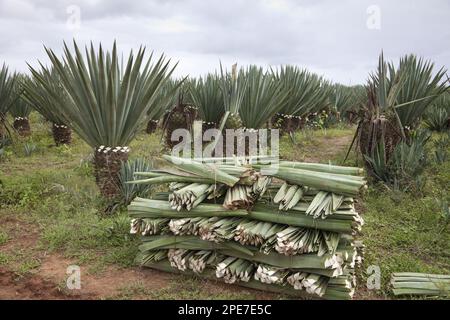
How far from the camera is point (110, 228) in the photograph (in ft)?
15.1

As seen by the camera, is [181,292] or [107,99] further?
[107,99]

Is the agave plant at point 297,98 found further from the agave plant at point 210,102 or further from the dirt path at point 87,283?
the dirt path at point 87,283

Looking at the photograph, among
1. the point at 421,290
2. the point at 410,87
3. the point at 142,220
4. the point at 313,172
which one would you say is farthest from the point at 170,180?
the point at 410,87

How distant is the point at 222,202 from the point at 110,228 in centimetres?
154

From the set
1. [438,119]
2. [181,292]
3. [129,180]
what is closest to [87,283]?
[181,292]

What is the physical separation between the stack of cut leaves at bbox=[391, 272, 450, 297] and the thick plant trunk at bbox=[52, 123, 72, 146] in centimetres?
800

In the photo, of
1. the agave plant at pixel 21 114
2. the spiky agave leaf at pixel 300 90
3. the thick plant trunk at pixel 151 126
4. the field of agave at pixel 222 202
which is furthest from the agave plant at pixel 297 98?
the agave plant at pixel 21 114

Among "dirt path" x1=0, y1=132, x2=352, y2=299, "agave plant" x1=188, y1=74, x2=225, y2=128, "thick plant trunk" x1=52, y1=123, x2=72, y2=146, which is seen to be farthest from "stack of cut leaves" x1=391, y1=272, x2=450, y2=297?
"thick plant trunk" x1=52, y1=123, x2=72, y2=146

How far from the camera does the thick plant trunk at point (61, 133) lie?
9570mm

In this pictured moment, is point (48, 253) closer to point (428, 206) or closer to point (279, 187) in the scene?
point (279, 187)

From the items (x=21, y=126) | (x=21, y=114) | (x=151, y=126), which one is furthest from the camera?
(x=151, y=126)

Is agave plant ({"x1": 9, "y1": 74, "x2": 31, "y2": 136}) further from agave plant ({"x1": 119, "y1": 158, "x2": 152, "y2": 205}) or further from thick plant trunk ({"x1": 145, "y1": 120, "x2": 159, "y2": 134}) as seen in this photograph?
agave plant ({"x1": 119, "y1": 158, "x2": 152, "y2": 205})

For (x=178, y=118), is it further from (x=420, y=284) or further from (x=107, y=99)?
(x=420, y=284)

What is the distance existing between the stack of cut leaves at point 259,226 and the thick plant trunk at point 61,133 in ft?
21.1
